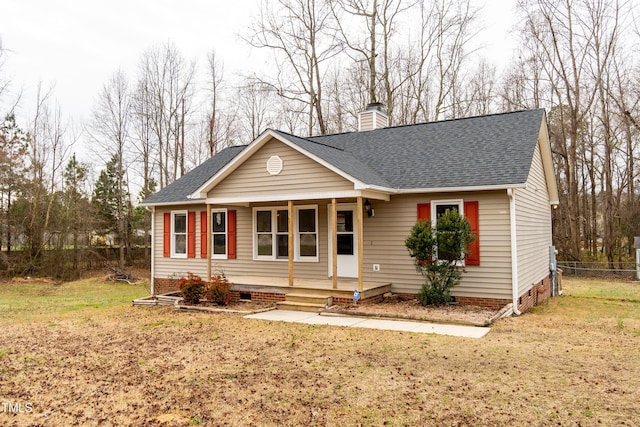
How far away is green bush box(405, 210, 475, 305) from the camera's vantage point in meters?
9.33

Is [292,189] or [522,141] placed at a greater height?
[522,141]

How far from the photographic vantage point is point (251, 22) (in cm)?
2352

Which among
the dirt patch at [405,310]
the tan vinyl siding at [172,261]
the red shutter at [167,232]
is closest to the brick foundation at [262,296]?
the dirt patch at [405,310]

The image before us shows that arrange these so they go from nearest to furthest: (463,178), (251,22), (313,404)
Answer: (313,404)
(463,178)
(251,22)

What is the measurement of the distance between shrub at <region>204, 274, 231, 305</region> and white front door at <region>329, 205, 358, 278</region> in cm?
275

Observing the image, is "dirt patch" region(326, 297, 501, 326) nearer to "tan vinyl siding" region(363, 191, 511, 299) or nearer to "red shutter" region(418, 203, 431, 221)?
"tan vinyl siding" region(363, 191, 511, 299)

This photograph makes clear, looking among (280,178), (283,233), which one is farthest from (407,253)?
(283,233)

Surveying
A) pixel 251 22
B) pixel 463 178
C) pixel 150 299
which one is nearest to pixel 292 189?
pixel 463 178

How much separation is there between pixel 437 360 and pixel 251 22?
21868 mm

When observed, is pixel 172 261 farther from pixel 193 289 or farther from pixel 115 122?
pixel 115 122

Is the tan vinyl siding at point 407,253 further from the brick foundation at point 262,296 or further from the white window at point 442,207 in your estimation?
the brick foundation at point 262,296

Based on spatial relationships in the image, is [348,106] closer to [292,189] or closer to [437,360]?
[292,189]

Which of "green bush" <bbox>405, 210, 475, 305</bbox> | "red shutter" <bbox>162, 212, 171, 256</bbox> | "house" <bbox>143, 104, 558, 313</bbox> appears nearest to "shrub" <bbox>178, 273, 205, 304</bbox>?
"house" <bbox>143, 104, 558, 313</bbox>

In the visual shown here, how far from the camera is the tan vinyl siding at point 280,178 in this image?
10.4 metres
